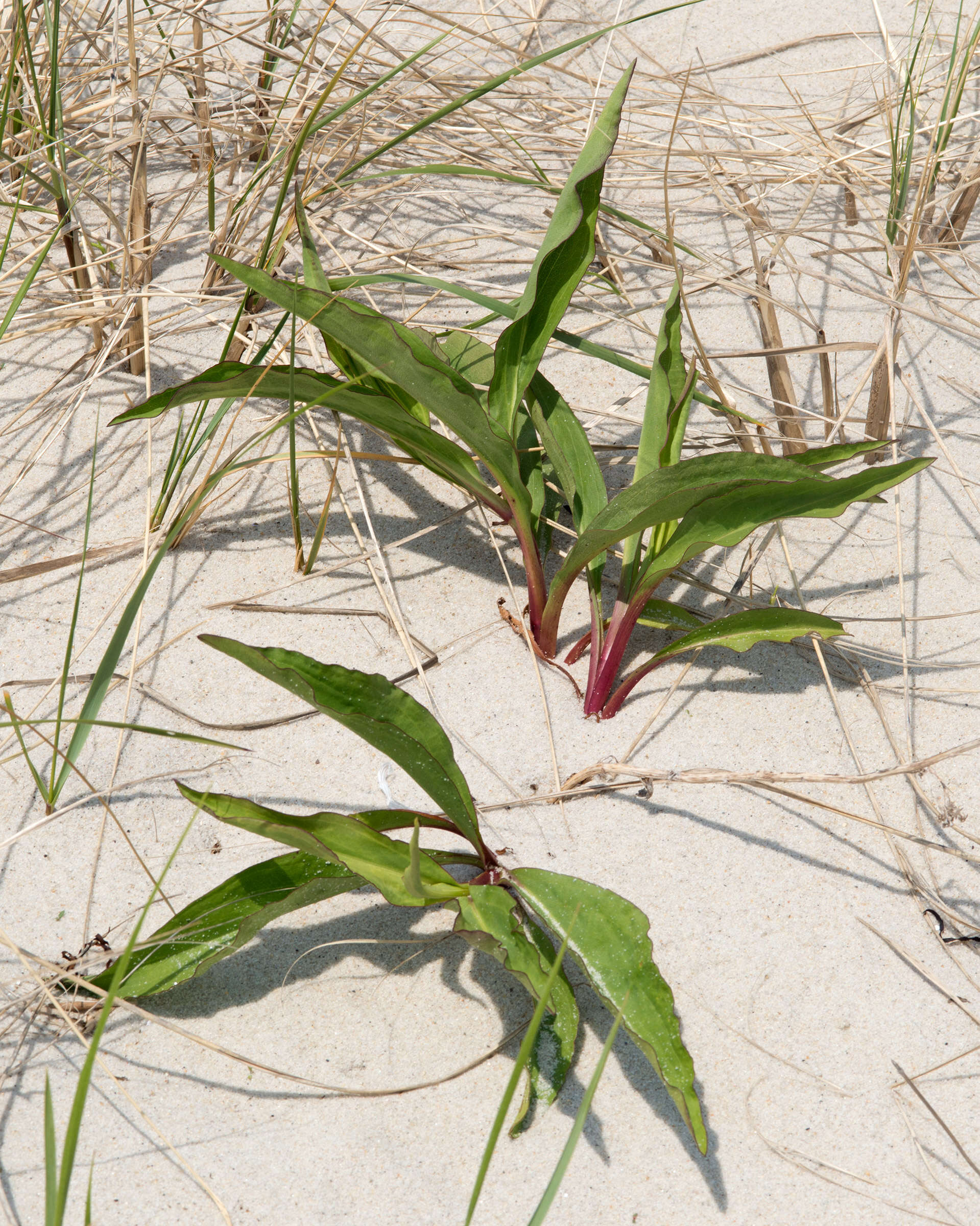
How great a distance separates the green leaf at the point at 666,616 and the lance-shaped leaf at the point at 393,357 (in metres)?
0.26

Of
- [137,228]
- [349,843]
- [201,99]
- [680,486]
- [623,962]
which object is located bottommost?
[623,962]

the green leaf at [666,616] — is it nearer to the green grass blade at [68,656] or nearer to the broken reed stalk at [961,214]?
the green grass blade at [68,656]

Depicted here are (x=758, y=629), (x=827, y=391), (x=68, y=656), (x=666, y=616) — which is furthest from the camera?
(x=827, y=391)

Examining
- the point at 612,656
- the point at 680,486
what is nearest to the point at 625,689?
the point at 612,656

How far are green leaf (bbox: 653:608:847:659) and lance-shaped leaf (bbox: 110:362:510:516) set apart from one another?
11.2 inches

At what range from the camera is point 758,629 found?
119 cm

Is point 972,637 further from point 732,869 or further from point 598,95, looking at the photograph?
point 598,95

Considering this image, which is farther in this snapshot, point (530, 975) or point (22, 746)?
point (22, 746)

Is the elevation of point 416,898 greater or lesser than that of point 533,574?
lesser

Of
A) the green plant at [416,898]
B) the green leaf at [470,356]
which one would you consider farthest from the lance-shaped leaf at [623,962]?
the green leaf at [470,356]

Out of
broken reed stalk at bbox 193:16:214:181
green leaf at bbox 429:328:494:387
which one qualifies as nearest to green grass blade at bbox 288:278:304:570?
green leaf at bbox 429:328:494:387

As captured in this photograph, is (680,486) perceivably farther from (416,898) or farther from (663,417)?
(416,898)

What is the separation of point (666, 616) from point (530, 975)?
0.52 meters

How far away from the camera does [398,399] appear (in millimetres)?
1287
